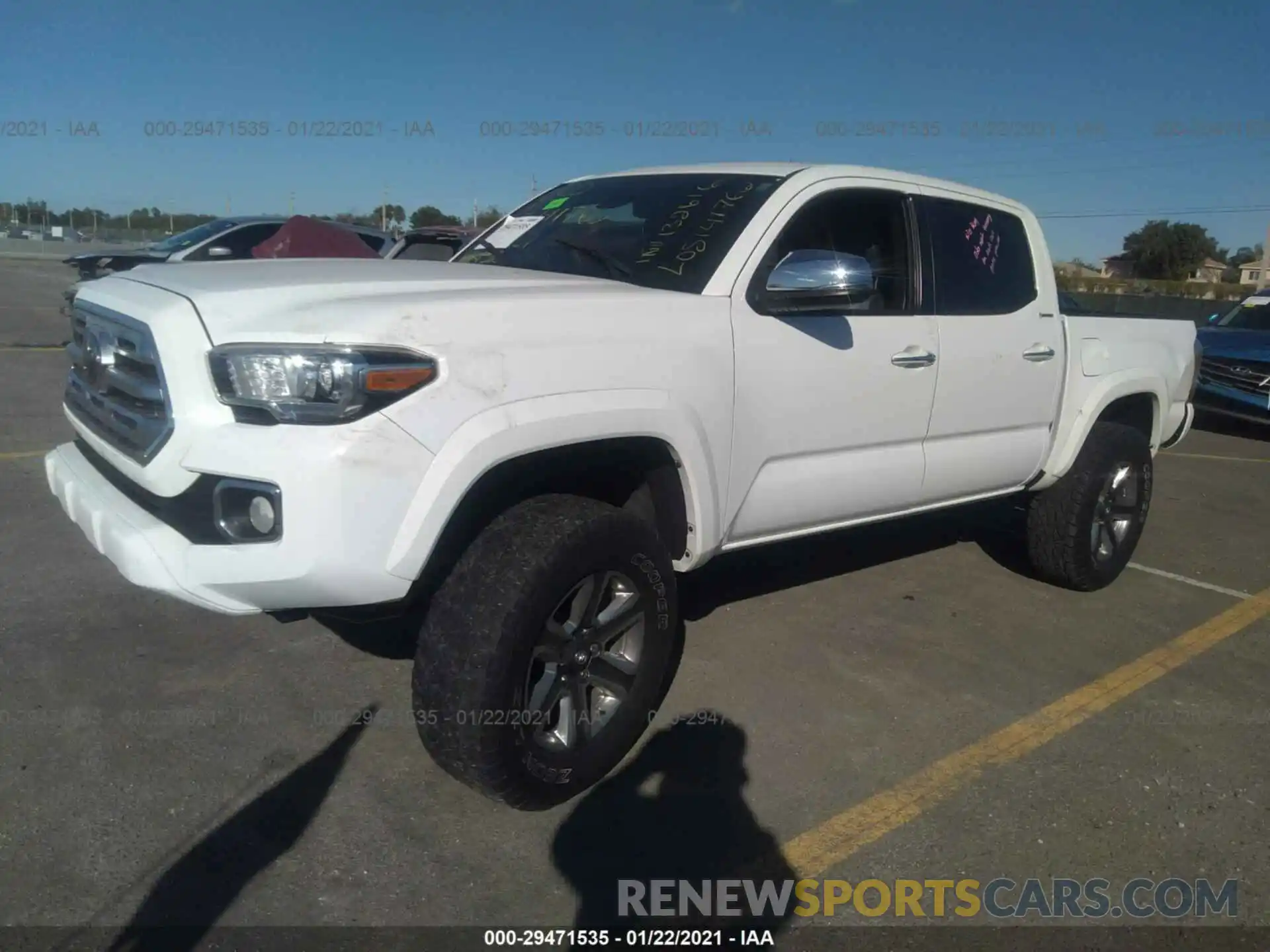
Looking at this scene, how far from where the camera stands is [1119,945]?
2699 millimetres

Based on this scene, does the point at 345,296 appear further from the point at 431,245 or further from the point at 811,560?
the point at 431,245

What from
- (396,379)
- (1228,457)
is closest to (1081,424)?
(396,379)

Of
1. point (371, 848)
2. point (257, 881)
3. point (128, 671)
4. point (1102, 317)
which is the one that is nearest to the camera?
point (257, 881)

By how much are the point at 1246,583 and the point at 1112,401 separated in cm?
149

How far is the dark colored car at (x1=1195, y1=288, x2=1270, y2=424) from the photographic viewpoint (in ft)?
36.8

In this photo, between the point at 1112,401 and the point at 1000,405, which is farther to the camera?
the point at 1112,401

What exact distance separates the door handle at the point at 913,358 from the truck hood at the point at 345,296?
1127 mm

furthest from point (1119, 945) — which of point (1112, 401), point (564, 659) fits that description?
point (1112, 401)

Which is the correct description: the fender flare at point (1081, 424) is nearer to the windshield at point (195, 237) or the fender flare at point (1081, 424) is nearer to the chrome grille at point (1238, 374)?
the chrome grille at point (1238, 374)

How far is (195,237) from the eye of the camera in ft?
47.2

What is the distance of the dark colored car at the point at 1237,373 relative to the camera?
36.8 ft

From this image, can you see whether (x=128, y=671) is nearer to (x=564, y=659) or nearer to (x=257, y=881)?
(x=257, y=881)

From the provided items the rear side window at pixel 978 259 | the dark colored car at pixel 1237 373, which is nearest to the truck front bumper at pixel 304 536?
the rear side window at pixel 978 259

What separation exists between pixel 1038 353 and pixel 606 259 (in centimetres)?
212
